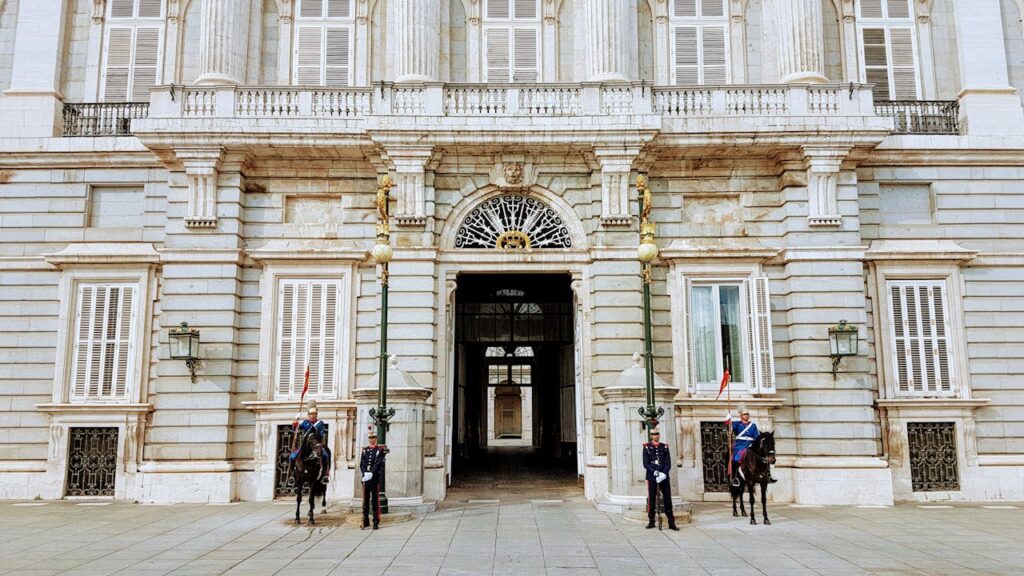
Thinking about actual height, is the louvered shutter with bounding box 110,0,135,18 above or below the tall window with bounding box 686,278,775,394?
above

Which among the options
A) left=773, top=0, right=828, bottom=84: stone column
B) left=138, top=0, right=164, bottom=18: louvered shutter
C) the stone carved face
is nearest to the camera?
the stone carved face

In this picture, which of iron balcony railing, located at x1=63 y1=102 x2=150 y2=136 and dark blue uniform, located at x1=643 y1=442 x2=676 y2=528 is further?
iron balcony railing, located at x1=63 y1=102 x2=150 y2=136

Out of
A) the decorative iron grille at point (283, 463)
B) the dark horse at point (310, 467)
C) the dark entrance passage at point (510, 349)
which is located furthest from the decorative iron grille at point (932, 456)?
the decorative iron grille at point (283, 463)

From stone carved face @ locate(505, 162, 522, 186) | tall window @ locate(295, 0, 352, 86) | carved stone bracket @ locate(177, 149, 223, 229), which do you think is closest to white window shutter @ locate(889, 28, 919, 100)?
stone carved face @ locate(505, 162, 522, 186)

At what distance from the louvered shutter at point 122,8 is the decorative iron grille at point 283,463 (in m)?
10.9

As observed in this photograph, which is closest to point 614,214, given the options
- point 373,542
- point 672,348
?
point 672,348

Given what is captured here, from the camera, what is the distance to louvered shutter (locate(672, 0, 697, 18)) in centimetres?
1914

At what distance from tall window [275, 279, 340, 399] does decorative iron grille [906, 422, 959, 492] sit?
→ 41.2 feet

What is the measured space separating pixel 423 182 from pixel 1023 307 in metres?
13.6

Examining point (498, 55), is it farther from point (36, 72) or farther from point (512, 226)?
point (36, 72)

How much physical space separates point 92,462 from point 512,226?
1037cm

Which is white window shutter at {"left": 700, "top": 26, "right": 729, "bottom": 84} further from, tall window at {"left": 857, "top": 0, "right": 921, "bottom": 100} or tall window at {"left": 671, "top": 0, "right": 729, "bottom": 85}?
tall window at {"left": 857, "top": 0, "right": 921, "bottom": 100}

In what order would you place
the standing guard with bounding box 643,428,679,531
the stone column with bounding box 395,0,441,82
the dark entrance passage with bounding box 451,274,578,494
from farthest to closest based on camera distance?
the dark entrance passage with bounding box 451,274,578,494
the stone column with bounding box 395,0,441,82
the standing guard with bounding box 643,428,679,531

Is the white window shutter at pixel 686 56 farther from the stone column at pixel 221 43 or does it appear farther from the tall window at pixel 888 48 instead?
the stone column at pixel 221 43
